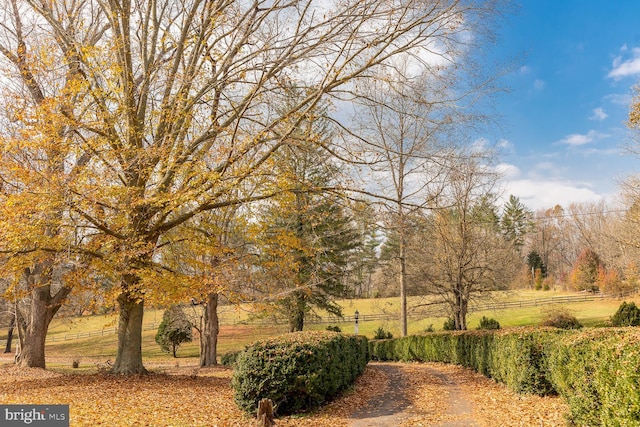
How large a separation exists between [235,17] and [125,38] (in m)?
2.94

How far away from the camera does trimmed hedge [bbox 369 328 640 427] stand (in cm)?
435

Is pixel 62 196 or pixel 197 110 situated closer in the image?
pixel 62 196

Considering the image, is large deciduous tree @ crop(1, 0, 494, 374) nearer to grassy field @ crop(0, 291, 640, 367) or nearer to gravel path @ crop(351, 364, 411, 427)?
gravel path @ crop(351, 364, 411, 427)

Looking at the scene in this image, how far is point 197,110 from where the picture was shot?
12.2 meters

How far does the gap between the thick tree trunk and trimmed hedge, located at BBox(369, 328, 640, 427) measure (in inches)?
371

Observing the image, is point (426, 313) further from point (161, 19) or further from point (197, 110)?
point (161, 19)

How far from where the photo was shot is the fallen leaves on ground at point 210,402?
7152mm

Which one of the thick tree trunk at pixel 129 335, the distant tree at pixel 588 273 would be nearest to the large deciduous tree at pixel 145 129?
the thick tree trunk at pixel 129 335

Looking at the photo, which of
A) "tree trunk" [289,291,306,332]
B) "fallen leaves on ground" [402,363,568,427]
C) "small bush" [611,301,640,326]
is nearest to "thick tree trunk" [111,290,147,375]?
"fallen leaves on ground" [402,363,568,427]

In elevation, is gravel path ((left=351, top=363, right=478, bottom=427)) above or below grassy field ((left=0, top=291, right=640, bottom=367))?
above

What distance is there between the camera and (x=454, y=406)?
8891 mm

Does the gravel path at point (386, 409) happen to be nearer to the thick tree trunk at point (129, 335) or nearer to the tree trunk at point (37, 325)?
the thick tree trunk at point (129, 335)

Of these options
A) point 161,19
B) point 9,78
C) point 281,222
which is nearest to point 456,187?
point 281,222

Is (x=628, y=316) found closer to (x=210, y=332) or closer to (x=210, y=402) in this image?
(x=210, y=332)
